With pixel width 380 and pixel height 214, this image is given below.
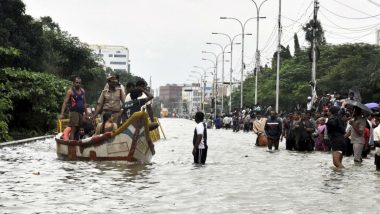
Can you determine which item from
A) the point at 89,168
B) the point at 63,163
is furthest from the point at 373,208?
the point at 63,163

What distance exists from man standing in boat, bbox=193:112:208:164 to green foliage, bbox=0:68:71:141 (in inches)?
395

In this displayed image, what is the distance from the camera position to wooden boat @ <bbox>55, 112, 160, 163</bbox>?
51.0 feet

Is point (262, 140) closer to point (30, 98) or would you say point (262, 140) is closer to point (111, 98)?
point (30, 98)

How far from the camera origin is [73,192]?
34.7 feet

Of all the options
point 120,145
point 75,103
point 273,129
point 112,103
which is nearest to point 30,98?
point 273,129

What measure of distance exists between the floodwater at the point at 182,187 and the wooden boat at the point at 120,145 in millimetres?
386

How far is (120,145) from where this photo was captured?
15.8 metres

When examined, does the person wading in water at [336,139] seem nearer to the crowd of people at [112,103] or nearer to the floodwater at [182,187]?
the floodwater at [182,187]

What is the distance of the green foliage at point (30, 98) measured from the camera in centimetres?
2619

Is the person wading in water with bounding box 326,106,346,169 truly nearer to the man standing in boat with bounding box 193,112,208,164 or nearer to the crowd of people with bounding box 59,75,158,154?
the man standing in boat with bounding box 193,112,208,164

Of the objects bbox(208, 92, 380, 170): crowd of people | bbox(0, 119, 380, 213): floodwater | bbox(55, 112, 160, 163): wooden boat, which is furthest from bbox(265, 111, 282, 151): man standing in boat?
bbox(55, 112, 160, 163): wooden boat

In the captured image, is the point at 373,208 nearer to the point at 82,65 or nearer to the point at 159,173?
the point at 159,173

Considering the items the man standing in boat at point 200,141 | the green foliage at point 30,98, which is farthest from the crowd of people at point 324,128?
the green foliage at point 30,98

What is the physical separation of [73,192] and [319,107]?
22.9 meters
